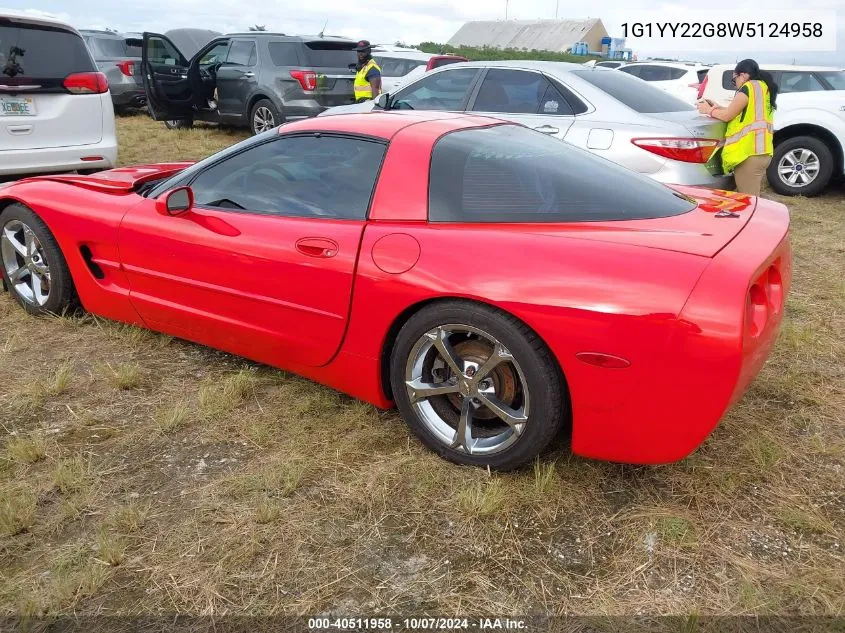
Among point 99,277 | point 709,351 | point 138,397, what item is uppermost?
point 709,351

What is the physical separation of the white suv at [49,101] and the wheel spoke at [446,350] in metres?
4.52

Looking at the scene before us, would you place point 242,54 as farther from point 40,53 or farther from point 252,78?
point 40,53

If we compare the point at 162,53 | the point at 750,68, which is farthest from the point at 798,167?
the point at 162,53

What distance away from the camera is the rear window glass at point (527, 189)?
8.09 feet

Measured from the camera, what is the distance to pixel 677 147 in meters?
5.07

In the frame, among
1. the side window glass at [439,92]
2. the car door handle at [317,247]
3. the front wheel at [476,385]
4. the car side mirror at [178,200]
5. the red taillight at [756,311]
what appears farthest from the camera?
the side window glass at [439,92]

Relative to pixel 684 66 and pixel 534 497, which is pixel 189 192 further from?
pixel 684 66

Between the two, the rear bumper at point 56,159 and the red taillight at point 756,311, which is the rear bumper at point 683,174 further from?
the rear bumper at point 56,159

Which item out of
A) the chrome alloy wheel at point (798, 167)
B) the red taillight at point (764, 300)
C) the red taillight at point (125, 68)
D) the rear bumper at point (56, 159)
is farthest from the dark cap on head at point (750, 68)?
the red taillight at point (125, 68)

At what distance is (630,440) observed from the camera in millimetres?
2186

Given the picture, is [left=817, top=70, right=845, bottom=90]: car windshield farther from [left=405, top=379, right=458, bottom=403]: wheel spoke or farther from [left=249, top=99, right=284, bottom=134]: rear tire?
[left=405, top=379, right=458, bottom=403]: wheel spoke

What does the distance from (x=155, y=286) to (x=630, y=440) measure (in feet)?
7.47

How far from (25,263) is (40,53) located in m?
2.55

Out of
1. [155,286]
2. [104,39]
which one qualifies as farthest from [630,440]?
[104,39]
